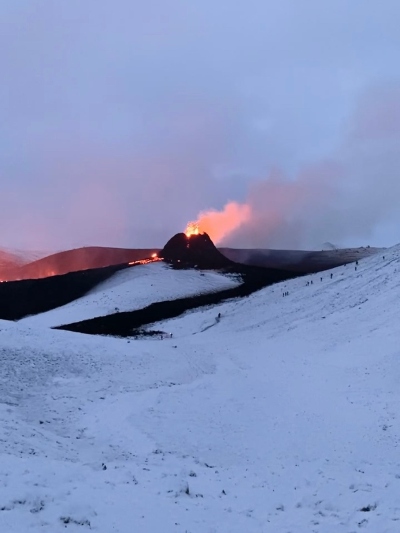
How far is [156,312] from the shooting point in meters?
56.2

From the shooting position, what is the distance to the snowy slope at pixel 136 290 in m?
57.1

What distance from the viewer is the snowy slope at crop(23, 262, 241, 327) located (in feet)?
187

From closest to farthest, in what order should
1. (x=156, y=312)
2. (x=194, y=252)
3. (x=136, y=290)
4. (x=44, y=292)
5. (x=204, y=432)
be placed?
(x=204, y=432), (x=156, y=312), (x=136, y=290), (x=44, y=292), (x=194, y=252)

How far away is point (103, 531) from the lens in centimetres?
853

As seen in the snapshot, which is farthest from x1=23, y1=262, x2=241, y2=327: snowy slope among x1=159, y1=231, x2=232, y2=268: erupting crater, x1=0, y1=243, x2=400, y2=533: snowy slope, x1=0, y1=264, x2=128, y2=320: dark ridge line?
Result: x1=0, y1=243, x2=400, y2=533: snowy slope

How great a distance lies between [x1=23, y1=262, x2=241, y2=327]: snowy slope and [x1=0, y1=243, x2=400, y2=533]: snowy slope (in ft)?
76.5

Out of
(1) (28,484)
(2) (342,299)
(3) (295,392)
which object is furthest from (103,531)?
(2) (342,299)

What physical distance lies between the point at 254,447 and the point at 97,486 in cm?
716

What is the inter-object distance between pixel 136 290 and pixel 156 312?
32.6 ft

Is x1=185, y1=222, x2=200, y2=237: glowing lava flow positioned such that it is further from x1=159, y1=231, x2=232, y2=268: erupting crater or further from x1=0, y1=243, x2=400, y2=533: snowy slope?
x1=0, y1=243, x2=400, y2=533: snowy slope

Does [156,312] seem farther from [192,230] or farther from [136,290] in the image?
[192,230]

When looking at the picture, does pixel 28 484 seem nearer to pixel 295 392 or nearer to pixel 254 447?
pixel 254 447

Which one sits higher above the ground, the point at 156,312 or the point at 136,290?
the point at 136,290

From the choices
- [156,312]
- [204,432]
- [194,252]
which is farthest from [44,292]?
[204,432]
